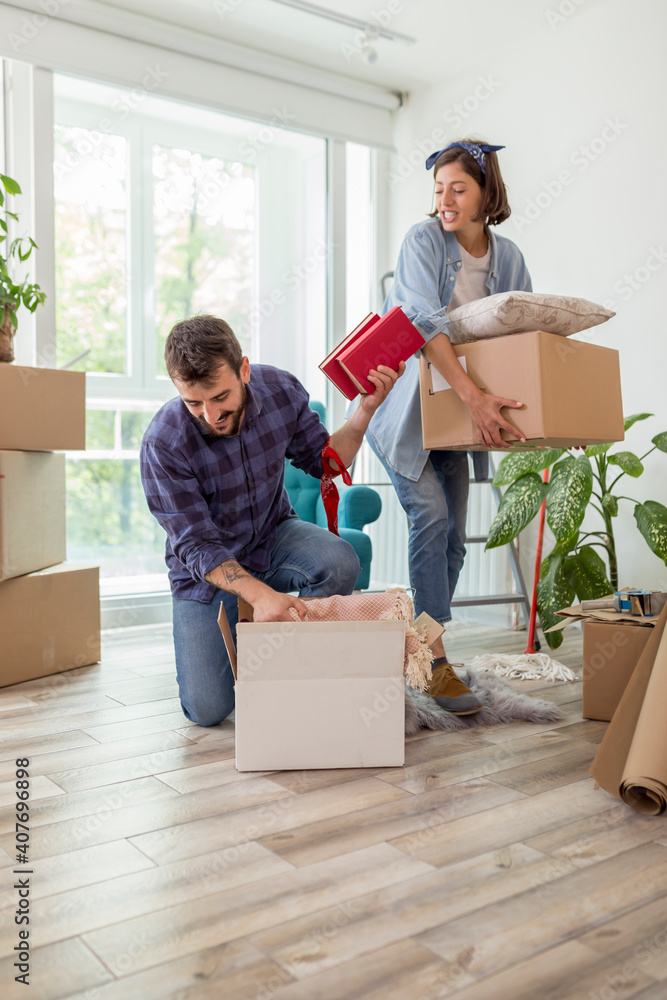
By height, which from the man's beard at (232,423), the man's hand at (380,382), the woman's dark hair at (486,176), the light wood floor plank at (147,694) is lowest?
the light wood floor plank at (147,694)

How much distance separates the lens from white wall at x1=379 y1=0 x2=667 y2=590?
282 centimetres

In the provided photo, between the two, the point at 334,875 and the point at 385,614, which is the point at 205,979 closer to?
the point at 334,875

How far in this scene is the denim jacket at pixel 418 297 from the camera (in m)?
1.93

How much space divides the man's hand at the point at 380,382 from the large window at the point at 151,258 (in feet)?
5.85

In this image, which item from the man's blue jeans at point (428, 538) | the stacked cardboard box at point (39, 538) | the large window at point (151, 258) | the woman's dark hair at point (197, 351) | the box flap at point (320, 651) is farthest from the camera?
the large window at point (151, 258)

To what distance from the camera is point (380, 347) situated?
1.83m

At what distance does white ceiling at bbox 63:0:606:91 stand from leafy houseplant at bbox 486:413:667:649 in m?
1.64

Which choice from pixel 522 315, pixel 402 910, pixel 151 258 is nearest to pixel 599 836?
pixel 402 910

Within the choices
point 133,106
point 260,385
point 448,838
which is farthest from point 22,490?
point 133,106

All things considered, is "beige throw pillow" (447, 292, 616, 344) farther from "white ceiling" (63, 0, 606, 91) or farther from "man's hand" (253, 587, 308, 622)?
"white ceiling" (63, 0, 606, 91)

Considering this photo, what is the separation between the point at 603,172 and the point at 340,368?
1.68 m

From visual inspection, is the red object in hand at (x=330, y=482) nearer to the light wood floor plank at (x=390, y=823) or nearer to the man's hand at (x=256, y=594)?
the man's hand at (x=256, y=594)

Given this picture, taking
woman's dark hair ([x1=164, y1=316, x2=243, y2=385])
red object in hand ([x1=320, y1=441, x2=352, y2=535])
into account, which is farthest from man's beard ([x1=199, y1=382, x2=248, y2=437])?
red object in hand ([x1=320, y1=441, x2=352, y2=535])

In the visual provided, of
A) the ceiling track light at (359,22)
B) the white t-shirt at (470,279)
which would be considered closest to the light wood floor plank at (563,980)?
the white t-shirt at (470,279)
